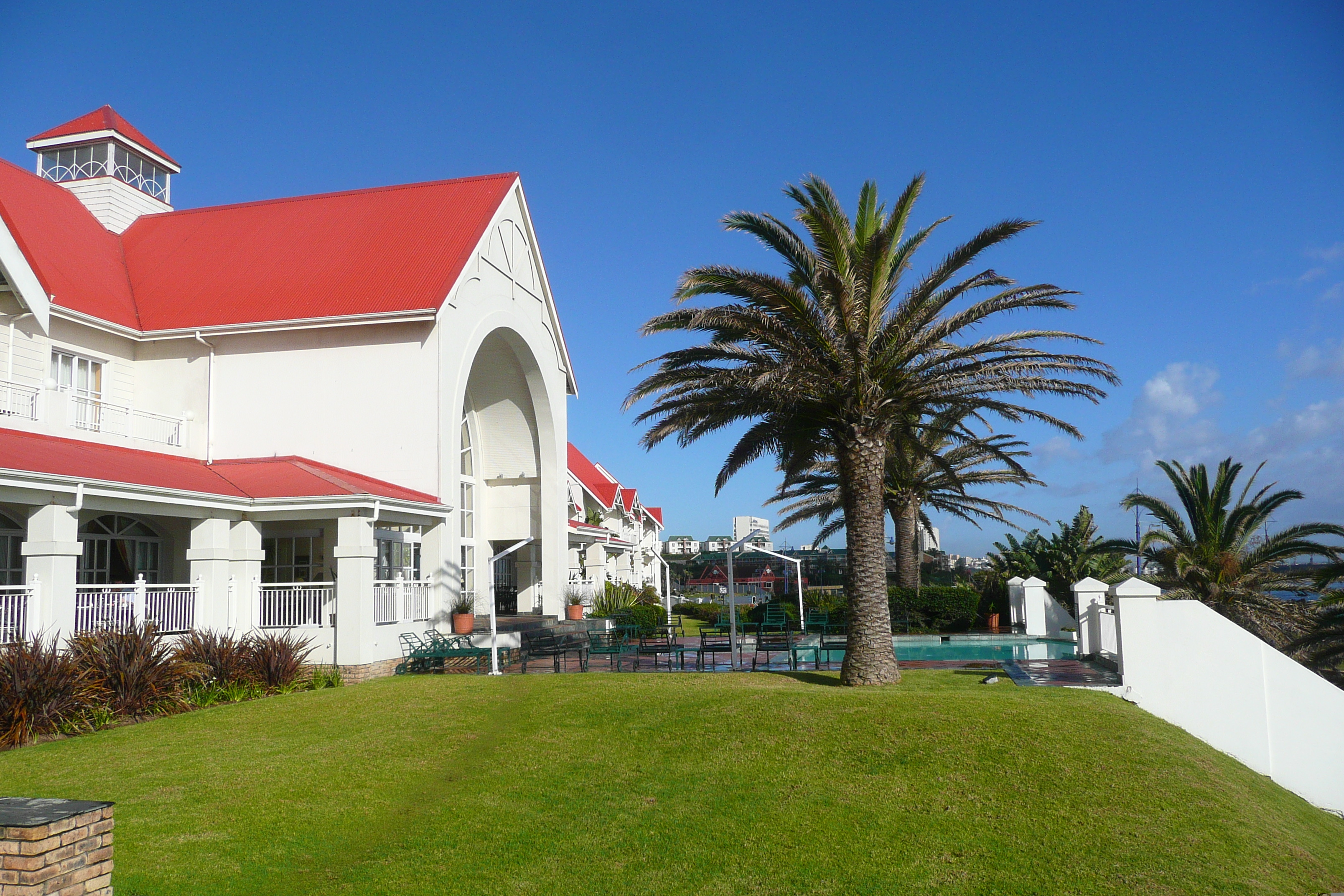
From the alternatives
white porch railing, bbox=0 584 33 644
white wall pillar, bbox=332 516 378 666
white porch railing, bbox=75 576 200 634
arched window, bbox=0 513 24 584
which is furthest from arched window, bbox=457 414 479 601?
white porch railing, bbox=0 584 33 644

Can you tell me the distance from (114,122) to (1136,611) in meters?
27.9

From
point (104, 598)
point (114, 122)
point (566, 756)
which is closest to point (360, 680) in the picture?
point (104, 598)

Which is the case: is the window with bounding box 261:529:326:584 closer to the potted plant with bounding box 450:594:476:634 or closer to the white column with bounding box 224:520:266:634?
the white column with bounding box 224:520:266:634

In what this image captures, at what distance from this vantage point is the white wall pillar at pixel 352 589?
18797mm

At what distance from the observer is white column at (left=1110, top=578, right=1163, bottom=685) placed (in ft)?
48.8

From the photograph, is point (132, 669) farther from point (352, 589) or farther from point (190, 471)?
point (190, 471)

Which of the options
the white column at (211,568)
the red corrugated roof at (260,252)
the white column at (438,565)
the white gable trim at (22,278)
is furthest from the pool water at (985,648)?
the white gable trim at (22,278)

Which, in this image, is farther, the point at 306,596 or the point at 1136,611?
the point at 306,596

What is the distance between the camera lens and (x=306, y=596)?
1959 centimetres

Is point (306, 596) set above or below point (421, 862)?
above

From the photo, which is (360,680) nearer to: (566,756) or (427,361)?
(427,361)

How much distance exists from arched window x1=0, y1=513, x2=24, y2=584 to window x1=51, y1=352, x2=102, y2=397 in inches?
119

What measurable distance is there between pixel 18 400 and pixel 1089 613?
69.6 feet

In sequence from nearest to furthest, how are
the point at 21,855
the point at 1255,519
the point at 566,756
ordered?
1. the point at 21,855
2. the point at 566,756
3. the point at 1255,519
